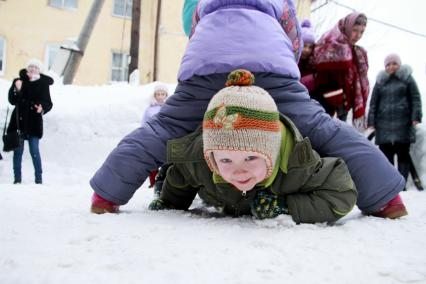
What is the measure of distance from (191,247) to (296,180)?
0.54 meters

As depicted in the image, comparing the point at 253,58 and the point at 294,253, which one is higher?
the point at 253,58

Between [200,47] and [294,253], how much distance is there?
1049 mm

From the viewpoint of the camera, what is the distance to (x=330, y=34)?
3268mm

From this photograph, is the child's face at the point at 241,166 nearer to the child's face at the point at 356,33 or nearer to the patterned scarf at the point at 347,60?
the patterned scarf at the point at 347,60

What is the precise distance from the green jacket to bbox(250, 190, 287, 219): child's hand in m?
0.02

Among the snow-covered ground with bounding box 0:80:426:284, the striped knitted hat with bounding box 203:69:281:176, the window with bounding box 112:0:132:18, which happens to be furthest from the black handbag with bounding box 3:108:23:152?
the window with bounding box 112:0:132:18

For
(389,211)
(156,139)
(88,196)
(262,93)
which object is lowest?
(88,196)

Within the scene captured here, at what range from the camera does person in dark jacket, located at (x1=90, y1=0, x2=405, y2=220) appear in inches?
72.4

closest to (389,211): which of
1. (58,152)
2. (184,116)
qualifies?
(184,116)

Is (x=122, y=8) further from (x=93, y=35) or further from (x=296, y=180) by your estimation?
(x=296, y=180)

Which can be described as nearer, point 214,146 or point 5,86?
point 214,146

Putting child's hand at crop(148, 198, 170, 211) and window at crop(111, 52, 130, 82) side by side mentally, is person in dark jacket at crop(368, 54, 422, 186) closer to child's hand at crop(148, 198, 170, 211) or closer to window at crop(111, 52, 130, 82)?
child's hand at crop(148, 198, 170, 211)

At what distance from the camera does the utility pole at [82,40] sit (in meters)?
8.91

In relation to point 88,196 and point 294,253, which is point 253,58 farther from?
point 88,196
